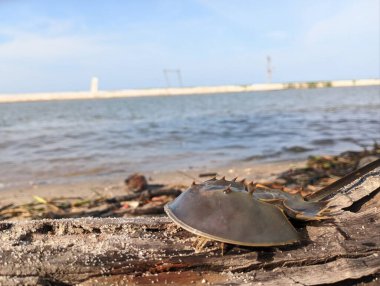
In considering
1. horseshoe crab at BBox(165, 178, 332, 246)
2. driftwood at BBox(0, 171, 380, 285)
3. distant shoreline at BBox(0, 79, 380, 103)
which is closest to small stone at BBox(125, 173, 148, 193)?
driftwood at BBox(0, 171, 380, 285)

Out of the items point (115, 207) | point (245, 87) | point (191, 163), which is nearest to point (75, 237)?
point (115, 207)

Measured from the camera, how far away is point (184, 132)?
11.6 m

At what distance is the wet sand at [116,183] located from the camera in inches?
189

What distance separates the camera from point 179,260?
1.33 m

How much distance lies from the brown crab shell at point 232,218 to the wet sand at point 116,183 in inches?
119

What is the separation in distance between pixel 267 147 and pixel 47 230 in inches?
279

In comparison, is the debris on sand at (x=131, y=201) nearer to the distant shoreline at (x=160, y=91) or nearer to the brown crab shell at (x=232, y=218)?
the brown crab shell at (x=232, y=218)

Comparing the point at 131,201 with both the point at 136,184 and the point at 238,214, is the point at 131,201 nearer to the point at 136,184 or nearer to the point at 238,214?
the point at 136,184

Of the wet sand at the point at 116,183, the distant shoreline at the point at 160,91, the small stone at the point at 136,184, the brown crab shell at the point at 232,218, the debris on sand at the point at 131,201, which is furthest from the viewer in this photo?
the distant shoreline at the point at 160,91

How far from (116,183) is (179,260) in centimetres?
416

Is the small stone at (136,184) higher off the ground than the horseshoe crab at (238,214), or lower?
lower

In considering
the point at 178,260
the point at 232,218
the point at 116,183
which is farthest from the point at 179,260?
the point at 116,183

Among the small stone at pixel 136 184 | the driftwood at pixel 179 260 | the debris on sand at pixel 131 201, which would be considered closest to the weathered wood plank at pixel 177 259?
the driftwood at pixel 179 260

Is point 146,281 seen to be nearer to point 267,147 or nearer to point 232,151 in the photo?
point 232,151
